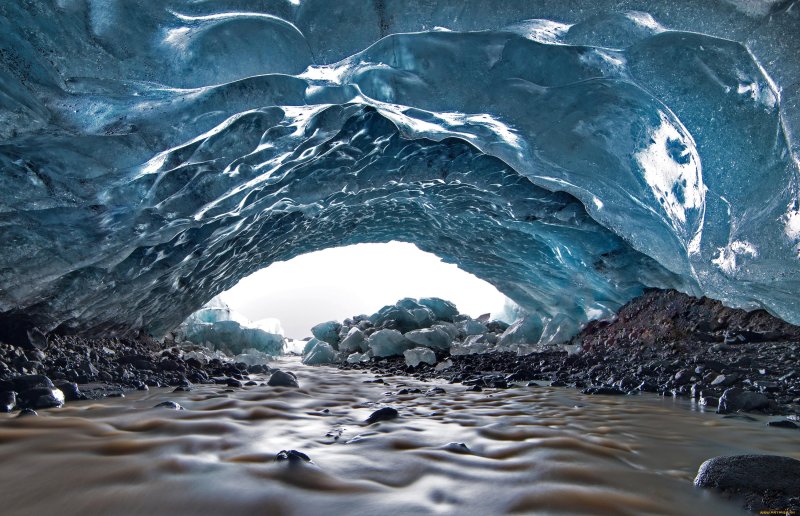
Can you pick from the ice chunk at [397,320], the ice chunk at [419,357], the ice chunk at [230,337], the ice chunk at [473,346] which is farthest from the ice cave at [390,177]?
the ice chunk at [397,320]

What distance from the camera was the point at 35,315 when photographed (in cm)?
484

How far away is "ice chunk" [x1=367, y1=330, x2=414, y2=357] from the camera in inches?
390

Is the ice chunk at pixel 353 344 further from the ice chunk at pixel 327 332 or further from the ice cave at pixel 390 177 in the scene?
the ice cave at pixel 390 177

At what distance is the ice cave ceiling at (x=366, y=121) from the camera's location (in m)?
3.36

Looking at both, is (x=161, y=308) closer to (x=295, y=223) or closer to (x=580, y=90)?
(x=295, y=223)

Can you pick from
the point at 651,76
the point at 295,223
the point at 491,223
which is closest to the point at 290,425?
the point at 651,76

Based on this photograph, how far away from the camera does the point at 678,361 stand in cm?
522

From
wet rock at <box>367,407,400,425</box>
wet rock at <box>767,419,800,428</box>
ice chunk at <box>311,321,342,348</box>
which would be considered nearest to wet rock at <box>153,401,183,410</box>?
wet rock at <box>367,407,400,425</box>

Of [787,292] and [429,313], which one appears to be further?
[429,313]

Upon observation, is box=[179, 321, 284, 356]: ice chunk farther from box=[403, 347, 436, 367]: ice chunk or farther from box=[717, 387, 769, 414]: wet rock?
box=[717, 387, 769, 414]: wet rock

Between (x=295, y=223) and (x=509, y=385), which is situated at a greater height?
(x=295, y=223)

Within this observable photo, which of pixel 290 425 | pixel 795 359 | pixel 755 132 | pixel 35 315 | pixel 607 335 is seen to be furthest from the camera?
pixel 607 335

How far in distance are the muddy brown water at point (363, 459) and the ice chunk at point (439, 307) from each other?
10.6 m

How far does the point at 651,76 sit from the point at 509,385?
11.3 ft
